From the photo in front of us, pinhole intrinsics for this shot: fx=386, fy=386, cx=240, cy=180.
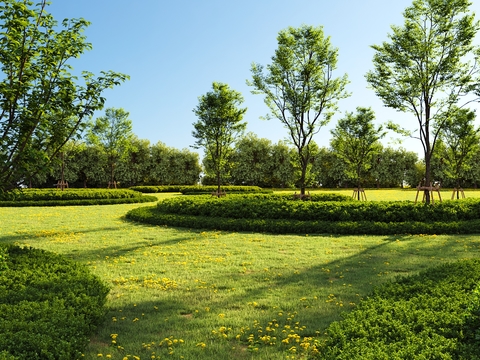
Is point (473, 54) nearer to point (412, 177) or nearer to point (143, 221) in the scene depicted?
point (143, 221)

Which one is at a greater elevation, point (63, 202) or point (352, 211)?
point (352, 211)

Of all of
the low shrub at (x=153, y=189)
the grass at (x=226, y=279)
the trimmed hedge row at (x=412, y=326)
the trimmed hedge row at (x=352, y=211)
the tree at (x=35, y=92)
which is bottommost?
the grass at (x=226, y=279)

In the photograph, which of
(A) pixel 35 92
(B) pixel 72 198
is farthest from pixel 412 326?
(B) pixel 72 198

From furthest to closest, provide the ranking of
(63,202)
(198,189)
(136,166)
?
(136,166) → (198,189) → (63,202)

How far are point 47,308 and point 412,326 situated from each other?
3.70 meters

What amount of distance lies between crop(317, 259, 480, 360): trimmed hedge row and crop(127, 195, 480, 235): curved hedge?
667 cm

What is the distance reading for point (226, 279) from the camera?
639 cm

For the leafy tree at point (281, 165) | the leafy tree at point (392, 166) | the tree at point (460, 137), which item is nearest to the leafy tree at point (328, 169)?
the leafy tree at point (281, 165)

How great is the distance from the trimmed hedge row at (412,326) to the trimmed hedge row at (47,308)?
235 centimetres

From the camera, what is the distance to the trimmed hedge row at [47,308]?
331 cm

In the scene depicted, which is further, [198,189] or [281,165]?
[281,165]

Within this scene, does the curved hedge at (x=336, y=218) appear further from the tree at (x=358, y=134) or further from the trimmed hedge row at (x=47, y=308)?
the tree at (x=358, y=134)

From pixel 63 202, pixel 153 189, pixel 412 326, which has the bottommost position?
pixel 412 326

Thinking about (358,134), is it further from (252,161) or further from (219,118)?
(252,161)
